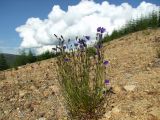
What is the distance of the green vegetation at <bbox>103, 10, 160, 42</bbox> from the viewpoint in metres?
11.1

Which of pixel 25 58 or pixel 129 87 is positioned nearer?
pixel 129 87

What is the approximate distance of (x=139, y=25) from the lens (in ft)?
38.3

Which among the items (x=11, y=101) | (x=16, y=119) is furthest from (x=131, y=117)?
(x=11, y=101)

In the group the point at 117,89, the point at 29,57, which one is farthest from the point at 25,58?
the point at 117,89

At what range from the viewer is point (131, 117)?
3916 mm

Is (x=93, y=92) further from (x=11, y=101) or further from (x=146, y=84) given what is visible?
(x=11, y=101)

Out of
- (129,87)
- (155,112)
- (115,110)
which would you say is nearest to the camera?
(155,112)

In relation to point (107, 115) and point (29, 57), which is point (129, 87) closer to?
point (107, 115)

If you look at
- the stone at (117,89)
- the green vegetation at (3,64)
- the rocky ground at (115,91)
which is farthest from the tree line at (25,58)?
the stone at (117,89)

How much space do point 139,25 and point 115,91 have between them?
7417 mm

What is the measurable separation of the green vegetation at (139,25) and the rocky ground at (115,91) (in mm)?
3725

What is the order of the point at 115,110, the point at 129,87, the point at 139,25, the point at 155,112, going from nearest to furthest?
the point at 155,112 < the point at 115,110 < the point at 129,87 < the point at 139,25

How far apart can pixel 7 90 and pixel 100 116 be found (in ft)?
8.31

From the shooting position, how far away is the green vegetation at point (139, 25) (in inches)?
438
